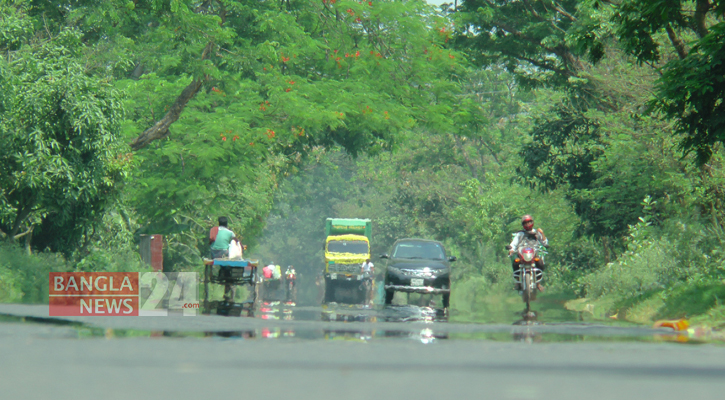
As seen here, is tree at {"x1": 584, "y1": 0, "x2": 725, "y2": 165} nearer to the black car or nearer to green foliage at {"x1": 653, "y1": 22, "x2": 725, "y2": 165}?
green foliage at {"x1": 653, "y1": 22, "x2": 725, "y2": 165}

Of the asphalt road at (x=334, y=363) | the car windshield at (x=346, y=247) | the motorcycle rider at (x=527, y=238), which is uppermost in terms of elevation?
the car windshield at (x=346, y=247)

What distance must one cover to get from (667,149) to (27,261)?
51.3ft

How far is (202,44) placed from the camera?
963 inches

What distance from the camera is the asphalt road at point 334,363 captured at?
591 centimetres

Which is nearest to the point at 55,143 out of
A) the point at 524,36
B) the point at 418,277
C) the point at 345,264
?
the point at 418,277

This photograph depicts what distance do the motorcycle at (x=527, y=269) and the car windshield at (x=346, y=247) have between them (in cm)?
2111

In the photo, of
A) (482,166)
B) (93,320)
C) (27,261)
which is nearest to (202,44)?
(27,261)

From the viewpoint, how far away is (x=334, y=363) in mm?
7410

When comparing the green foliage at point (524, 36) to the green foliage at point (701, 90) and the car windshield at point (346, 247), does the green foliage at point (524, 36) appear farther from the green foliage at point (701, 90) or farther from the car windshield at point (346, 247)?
the green foliage at point (701, 90)

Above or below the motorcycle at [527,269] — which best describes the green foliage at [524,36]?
above

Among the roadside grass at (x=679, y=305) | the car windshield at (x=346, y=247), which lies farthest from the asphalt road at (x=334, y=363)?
the car windshield at (x=346, y=247)

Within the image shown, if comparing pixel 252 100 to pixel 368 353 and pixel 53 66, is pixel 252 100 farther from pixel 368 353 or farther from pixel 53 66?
pixel 368 353

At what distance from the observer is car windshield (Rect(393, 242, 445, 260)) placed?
25062 mm

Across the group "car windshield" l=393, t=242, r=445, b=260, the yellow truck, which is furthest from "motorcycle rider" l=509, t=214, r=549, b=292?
the yellow truck
